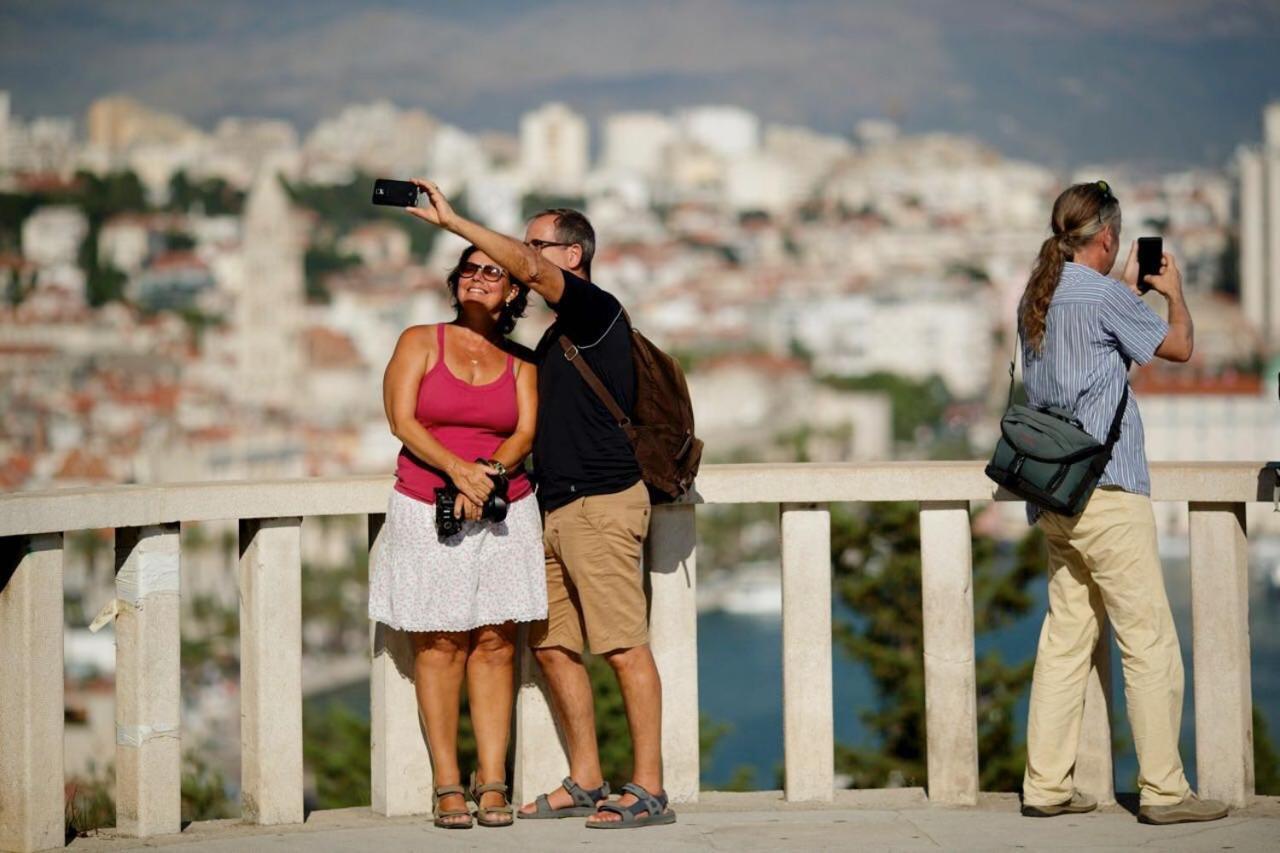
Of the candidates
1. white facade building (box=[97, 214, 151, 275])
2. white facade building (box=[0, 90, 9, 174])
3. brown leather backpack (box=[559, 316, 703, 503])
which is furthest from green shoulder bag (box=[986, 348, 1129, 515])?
white facade building (box=[0, 90, 9, 174])

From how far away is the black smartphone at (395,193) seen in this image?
3.81 m

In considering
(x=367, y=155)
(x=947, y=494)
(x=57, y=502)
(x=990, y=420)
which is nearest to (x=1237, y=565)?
(x=947, y=494)

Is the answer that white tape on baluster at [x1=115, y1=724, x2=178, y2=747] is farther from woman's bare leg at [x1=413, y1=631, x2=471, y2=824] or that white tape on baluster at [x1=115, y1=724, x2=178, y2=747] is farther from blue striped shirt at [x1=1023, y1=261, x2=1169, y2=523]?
blue striped shirt at [x1=1023, y1=261, x2=1169, y2=523]

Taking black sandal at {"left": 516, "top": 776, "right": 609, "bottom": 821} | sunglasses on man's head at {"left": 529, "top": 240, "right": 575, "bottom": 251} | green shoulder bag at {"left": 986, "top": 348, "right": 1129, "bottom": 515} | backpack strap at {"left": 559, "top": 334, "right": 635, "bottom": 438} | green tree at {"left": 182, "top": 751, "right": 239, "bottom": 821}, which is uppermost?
sunglasses on man's head at {"left": 529, "top": 240, "right": 575, "bottom": 251}

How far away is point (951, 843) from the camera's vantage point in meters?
4.02

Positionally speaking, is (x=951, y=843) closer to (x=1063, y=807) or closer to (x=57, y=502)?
(x=1063, y=807)

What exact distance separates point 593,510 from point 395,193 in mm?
772

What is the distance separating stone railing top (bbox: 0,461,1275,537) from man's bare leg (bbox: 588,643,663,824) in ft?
1.31

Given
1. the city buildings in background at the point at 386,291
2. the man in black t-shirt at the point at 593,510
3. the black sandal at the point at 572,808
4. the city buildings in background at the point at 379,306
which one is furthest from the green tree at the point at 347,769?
the city buildings in background at the point at 386,291

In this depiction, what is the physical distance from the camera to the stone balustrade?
165 inches

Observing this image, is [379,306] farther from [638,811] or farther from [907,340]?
[638,811]

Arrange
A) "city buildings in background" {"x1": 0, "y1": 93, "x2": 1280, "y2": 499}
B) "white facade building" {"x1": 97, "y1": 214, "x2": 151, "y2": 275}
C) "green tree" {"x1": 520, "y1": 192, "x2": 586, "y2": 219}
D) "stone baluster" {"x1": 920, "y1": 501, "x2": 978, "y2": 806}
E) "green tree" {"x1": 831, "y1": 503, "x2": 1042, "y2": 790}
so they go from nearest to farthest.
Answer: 1. "stone baluster" {"x1": 920, "y1": 501, "x2": 978, "y2": 806}
2. "green tree" {"x1": 831, "y1": 503, "x2": 1042, "y2": 790}
3. "city buildings in background" {"x1": 0, "y1": 93, "x2": 1280, "y2": 499}
4. "white facade building" {"x1": 97, "y1": 214, "x2": 151, "y2": 275}
5. "green tree" {"x1": 520, "y1": 192, "x2": 586, "y2": 219}

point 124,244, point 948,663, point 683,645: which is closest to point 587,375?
point 683,645

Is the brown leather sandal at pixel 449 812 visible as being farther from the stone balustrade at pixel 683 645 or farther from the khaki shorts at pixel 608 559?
the khaki shorts at pixel 608 559
